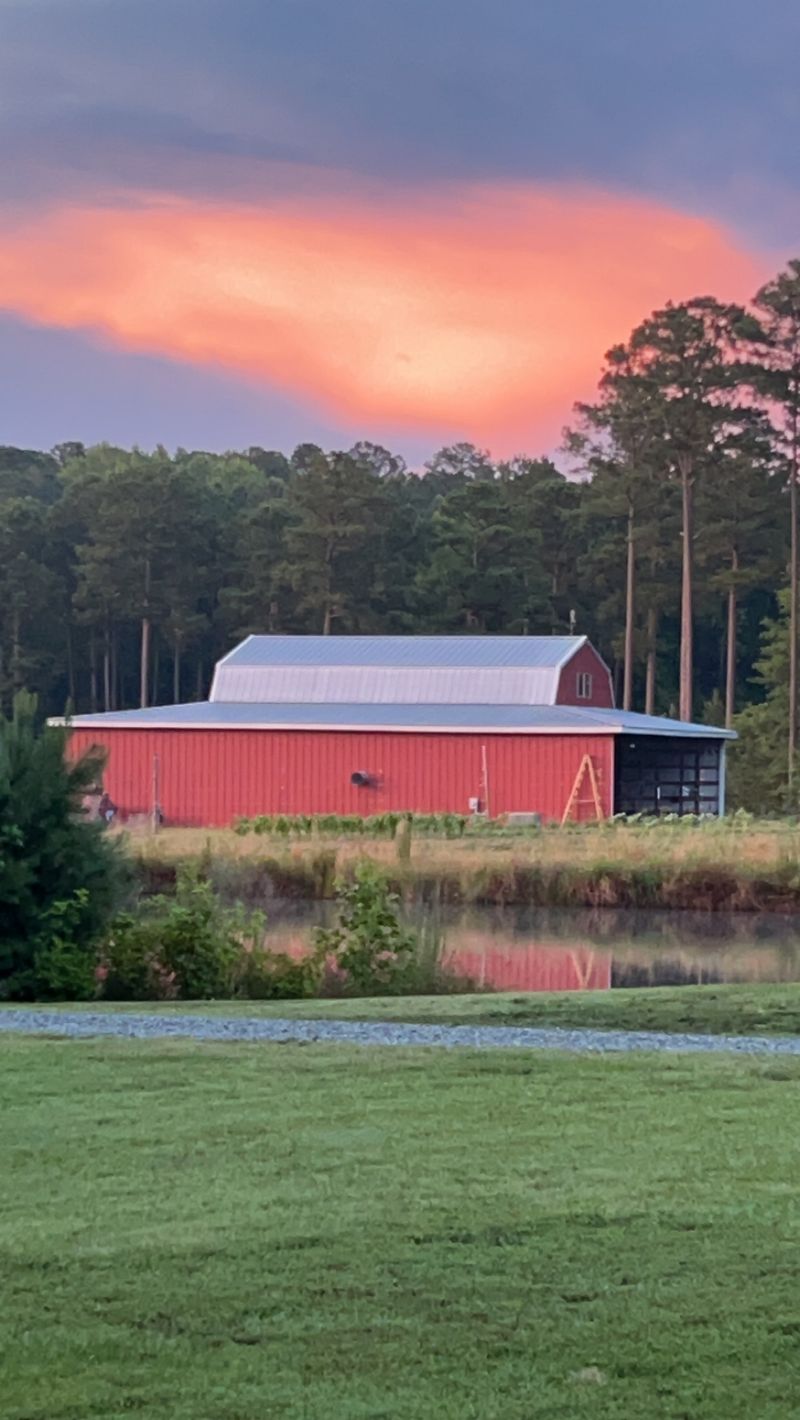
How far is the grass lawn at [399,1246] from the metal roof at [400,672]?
107ft

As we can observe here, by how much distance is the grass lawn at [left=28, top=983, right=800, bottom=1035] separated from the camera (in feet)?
32.7

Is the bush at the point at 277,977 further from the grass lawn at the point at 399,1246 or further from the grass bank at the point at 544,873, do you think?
the grass bank at the point at 544,873

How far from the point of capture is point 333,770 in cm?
3712

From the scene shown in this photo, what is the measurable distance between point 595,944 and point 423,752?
1828 centimetres

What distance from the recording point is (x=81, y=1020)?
1001cm

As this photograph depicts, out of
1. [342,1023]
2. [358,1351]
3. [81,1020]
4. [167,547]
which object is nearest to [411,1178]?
[358,1351]

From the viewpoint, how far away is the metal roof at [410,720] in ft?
118

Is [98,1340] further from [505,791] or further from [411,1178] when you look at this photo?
[505,791]

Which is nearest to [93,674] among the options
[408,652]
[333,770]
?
[408,652]

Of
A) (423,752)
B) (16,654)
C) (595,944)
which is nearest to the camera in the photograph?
(595,944)

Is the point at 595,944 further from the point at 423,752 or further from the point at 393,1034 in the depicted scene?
the point at 423,752

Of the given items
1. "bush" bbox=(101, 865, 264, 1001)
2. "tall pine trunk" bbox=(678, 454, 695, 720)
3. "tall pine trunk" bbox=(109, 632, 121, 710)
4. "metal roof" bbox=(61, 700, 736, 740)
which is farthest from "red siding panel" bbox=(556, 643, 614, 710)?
"tall pine trunk" bbox=(109, 632, 121, 710)

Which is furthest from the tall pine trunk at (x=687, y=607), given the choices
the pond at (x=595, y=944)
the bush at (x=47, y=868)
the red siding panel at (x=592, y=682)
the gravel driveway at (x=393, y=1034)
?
the gravel driveway at (x=393, y=1034)

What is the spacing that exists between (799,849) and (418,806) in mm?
13780
